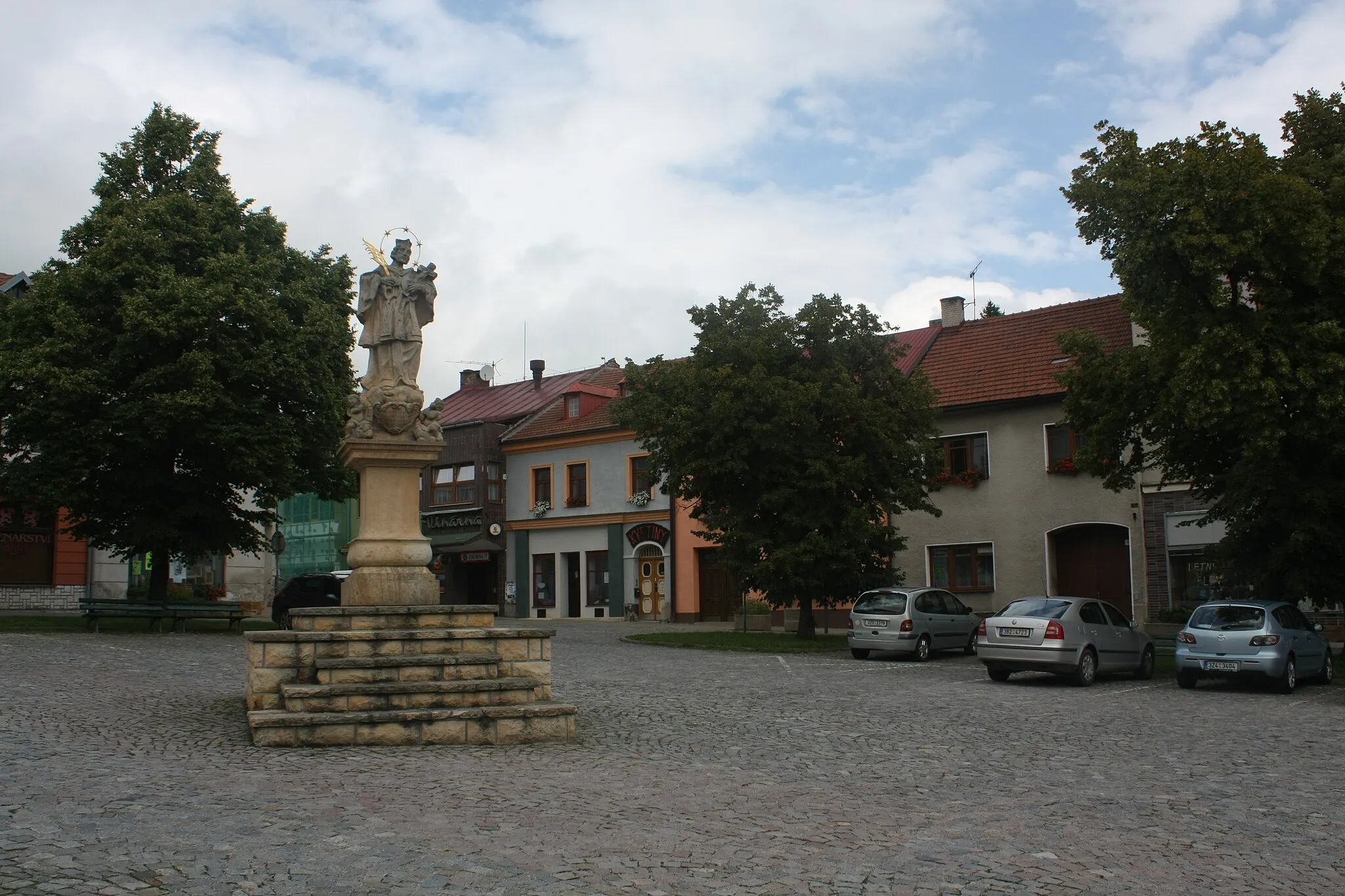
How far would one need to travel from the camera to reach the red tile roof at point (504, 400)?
52.5 metres

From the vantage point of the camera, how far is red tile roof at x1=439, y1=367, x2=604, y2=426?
52.5 m

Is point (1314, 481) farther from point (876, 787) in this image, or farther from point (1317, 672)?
point (876, 787)

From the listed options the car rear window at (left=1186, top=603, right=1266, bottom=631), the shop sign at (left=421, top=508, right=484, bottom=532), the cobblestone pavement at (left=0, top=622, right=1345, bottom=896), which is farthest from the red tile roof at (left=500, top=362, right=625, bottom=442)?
the cobblestone pavement at (left=0, top=622, right=1345, bottom=896)

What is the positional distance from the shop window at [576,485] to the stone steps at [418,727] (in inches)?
1390

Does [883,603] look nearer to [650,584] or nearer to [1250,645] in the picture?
[1250,645]

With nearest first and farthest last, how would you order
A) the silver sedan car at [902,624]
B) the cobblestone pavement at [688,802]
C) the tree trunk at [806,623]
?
the cobblestone pavement at [688,802], the silver sedan car at [902,624], the tree trunk at [806,623]

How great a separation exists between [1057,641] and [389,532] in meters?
11.6

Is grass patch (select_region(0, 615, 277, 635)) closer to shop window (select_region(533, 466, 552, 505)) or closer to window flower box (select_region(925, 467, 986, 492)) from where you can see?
shop window (select_region(533, 466, 552, 505))

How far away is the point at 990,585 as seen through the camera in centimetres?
3500

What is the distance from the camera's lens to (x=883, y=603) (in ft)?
83.0

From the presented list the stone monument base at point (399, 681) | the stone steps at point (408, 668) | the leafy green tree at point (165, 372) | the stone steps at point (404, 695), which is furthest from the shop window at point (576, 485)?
the stone steps at point (404, 695)

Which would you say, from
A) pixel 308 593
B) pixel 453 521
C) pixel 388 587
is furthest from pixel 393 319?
pixel 453 521

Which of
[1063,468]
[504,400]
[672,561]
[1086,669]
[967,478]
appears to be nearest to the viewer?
[1086,669]

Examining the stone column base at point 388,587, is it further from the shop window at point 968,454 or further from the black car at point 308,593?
the shop window at point 968,454
